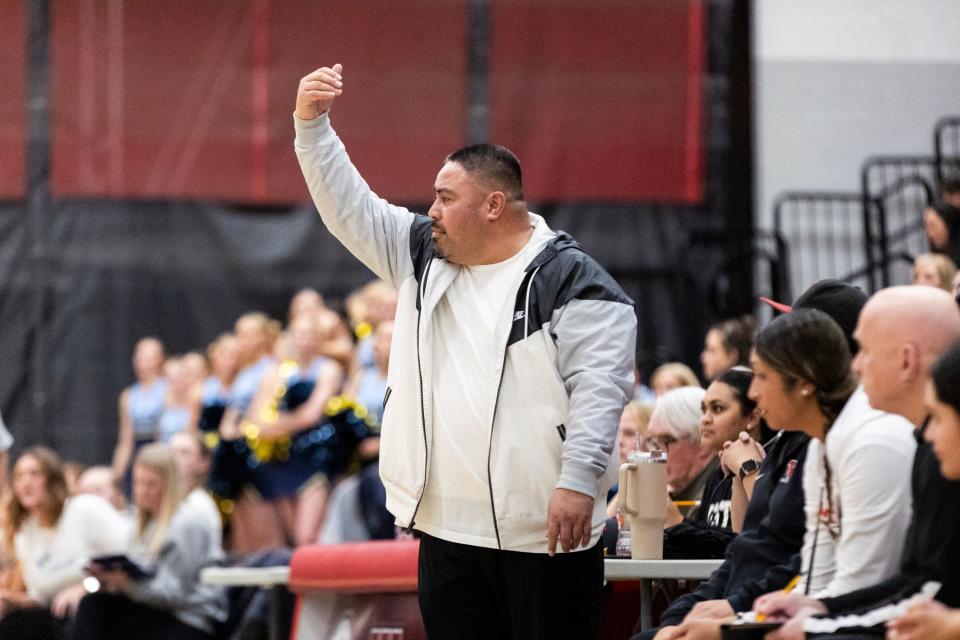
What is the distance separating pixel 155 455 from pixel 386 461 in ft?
12.5

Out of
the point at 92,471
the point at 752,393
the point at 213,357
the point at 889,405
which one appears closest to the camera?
the point at 889,405

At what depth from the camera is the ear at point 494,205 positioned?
382cm

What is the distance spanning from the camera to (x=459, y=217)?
3.81 meters

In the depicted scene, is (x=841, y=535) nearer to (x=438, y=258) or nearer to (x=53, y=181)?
(x=438, y=258)

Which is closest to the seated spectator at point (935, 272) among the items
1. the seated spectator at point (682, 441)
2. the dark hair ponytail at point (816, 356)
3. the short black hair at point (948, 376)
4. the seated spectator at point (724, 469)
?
the seated spectator at point (682, 441)

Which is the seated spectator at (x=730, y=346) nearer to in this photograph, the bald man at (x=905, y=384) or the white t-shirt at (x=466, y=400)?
the white t-shirt at (x=466, y=400)

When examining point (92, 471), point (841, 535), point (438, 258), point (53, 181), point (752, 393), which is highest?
point (53, 181)

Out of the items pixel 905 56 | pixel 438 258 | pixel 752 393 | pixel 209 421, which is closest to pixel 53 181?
pixel 209 421

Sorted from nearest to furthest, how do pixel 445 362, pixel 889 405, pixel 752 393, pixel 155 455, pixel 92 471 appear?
1. pixel 889 405
2. pixel 752 393
3. pixel 445 362
4. pixel 155 455
5. pixel 92 471

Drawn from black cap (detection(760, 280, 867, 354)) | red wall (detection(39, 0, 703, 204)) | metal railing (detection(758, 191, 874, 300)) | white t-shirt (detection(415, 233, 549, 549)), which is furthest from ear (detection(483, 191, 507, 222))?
metal railing (detection(758, 191, 874, 300))

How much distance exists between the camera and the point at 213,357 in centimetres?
962

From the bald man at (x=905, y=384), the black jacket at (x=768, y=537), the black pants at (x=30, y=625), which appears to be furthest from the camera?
the black pants at (x=30, y=625)

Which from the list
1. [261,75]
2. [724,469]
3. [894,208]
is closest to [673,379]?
[724,469]

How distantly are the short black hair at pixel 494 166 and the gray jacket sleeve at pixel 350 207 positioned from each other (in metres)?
0.23
